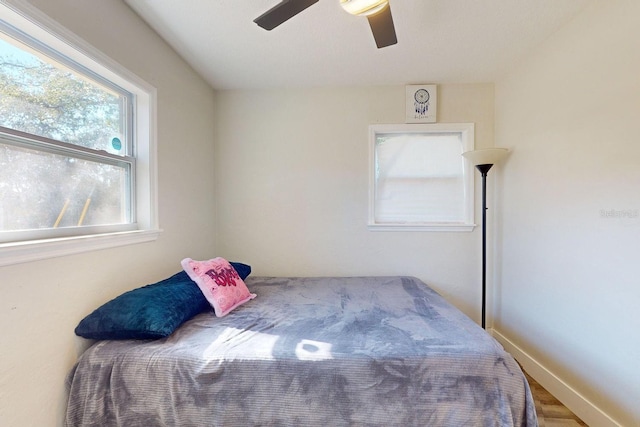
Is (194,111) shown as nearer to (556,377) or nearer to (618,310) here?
(618,310)

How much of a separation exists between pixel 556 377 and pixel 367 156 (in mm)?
2187

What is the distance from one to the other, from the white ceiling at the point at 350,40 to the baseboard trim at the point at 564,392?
240 centimetres

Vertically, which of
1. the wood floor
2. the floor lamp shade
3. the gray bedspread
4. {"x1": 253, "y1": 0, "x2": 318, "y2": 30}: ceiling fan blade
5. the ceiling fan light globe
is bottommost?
the wood floor

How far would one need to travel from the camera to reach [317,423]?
103cm

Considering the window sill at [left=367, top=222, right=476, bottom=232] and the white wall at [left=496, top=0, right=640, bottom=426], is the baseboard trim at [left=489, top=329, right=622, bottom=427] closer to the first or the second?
the white wall at [left=496, top=0, right=640, bottom=426]

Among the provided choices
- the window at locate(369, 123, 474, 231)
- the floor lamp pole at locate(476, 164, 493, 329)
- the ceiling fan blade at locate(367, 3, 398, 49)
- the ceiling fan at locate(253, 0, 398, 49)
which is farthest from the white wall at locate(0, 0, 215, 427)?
the floor lamp pole at locate(476, 164, 493, 329)

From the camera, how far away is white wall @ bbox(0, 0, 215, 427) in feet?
3.24

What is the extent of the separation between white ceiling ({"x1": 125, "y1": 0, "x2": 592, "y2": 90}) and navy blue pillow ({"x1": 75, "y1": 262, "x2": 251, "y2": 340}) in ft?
5.64

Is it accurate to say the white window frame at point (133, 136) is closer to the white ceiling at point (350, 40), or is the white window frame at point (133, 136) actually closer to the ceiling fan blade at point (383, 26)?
the white ceiling at point (350, 40)

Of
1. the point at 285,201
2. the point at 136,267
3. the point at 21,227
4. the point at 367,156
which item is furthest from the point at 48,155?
the point at 367,156

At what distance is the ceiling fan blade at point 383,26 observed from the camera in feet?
4.12

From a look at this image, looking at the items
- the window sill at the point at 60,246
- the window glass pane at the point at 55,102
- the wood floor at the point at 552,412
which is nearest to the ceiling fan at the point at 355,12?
the window glass pane at the point at 55,102

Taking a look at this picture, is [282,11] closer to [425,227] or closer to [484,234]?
[425,227]

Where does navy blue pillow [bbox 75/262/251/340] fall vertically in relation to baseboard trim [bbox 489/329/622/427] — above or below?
above
